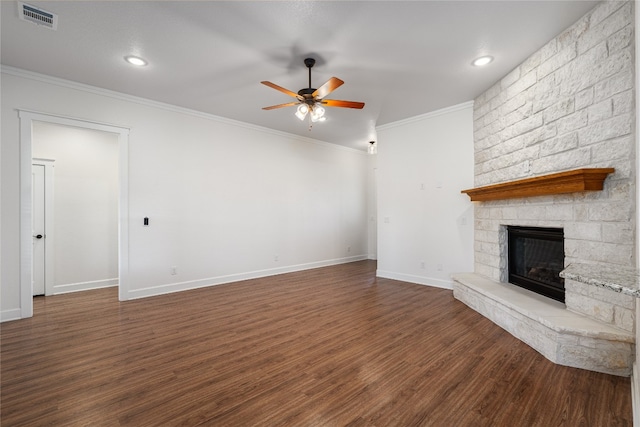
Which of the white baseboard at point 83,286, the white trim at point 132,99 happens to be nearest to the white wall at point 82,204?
the white baseboard at point 83,286

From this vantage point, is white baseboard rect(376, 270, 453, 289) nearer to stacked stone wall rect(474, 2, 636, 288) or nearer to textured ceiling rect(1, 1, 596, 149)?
stacked stone wall rect(474, 2, 636, 288)

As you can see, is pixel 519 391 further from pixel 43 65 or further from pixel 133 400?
pixel 43 65

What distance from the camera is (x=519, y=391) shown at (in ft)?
6.64

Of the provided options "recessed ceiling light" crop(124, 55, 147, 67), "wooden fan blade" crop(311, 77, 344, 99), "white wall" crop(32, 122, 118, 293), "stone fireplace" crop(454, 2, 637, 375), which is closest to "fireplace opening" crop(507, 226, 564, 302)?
"stone fireplace" crop(454, 2, 637, 375)

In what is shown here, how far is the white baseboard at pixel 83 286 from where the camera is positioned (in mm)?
4777

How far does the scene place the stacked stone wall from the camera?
227cm

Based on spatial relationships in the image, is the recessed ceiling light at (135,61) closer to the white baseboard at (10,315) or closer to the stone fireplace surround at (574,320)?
the white baseboard at (10,315)

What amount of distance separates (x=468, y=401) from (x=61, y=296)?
580cm

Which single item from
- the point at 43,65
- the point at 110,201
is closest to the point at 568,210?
the point at 43,65

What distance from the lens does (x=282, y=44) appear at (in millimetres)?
2967

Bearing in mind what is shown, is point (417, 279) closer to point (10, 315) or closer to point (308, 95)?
point (308, 95)

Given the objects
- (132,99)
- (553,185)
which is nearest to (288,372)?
(553,185)

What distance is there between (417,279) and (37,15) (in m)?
5.85

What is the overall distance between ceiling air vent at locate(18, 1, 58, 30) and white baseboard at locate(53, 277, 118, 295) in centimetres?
406
